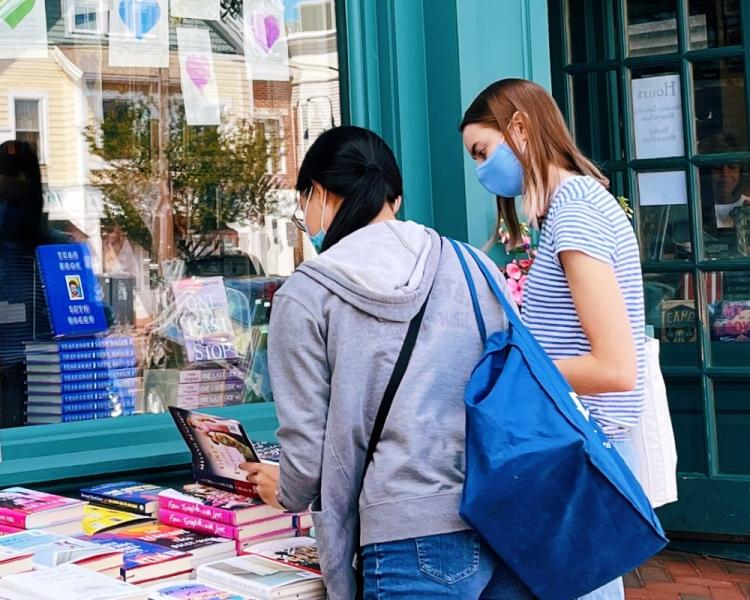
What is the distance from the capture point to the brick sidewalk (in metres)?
4.83

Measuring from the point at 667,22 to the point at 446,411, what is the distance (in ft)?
12.7

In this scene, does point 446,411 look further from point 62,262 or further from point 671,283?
point 671,283

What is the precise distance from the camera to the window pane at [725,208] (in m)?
5.32

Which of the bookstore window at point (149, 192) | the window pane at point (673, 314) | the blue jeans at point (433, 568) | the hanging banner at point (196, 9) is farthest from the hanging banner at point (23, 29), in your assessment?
the window pane at point (673, 314)

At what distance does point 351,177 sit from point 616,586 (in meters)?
1.08

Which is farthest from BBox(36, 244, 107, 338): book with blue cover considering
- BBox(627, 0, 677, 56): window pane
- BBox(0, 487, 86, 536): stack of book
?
BBox(627, 0, 677, 56): window pane

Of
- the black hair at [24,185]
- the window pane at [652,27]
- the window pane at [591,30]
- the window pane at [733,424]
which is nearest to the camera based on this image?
the black hair at [24,185]

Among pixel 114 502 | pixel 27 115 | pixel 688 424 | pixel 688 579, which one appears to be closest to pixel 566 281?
pixel 114 502

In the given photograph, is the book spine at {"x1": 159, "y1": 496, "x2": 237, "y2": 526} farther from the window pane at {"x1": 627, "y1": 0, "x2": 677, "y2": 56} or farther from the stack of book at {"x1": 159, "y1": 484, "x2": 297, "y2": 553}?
the window pane at {"x1": 627, "y1": 0, "x2": 677, "y2": 56}

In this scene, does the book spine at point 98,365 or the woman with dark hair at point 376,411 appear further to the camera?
the book spine at point 98,365

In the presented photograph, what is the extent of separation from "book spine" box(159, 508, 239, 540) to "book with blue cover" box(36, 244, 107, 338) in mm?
1208

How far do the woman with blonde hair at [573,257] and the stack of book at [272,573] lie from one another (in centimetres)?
62

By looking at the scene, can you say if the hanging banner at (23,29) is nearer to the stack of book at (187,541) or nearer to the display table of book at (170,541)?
the display table of book at (170,541)

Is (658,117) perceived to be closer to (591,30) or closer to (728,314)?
(591,30)
